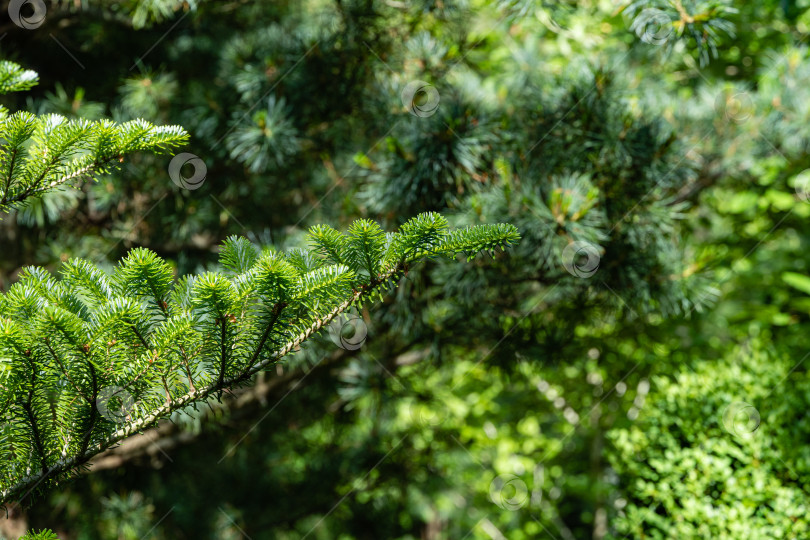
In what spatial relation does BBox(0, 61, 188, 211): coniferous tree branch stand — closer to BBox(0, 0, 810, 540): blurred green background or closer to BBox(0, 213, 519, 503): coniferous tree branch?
BBox(0, 213, 519, 503): coniferous tree branch

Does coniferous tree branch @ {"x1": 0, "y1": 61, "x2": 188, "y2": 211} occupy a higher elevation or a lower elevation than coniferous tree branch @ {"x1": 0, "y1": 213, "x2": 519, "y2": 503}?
higher

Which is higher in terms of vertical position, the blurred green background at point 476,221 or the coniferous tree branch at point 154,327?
the coniferous tree branch at point 154,327

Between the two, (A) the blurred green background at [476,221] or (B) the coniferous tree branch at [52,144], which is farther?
(A) the blurred green background at [476,221]

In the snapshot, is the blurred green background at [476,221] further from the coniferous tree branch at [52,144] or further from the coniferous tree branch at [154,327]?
the coniferous tree branch at [52,144]

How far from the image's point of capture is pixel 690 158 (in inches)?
87.3

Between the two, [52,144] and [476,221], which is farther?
[476,221]

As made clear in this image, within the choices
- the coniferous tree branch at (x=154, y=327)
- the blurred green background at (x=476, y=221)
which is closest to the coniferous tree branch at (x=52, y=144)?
the coniferous tree branch at (x=154, y=327)

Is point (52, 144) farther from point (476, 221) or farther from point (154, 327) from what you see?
point (476, 221)

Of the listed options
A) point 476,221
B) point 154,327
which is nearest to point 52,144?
point 154,327

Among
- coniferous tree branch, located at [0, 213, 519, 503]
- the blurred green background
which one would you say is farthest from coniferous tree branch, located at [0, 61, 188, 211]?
the blurred green background

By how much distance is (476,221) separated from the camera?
1.85 m

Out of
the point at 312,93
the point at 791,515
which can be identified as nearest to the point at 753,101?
the point at 791,515

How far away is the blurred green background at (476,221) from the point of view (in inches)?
80.7

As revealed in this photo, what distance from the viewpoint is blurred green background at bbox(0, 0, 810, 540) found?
6.72 ft
